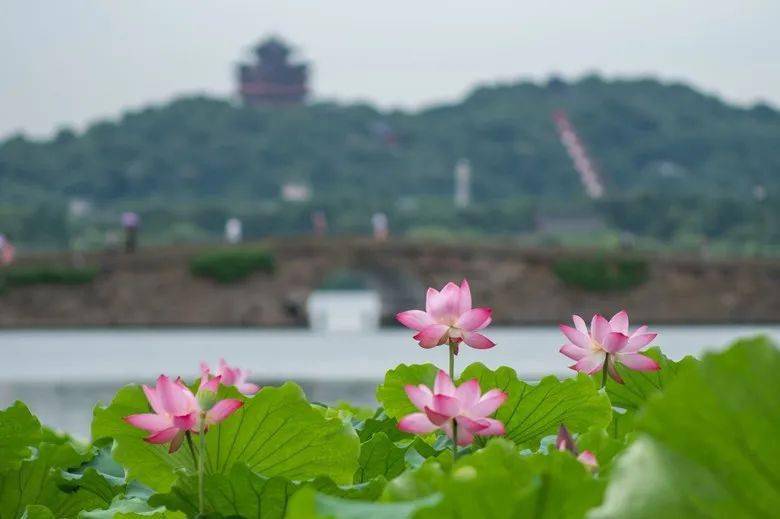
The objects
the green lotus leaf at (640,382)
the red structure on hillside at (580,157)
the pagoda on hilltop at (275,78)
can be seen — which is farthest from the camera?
the pagoda on hilltop at (275,78)

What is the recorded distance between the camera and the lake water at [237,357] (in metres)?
16.1

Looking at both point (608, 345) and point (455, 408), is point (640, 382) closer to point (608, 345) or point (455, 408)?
point (608, 345)

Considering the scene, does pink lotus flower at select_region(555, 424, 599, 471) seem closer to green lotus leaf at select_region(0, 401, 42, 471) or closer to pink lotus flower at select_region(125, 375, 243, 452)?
pink lotus flower at select_region(125, 375, 243, 452)

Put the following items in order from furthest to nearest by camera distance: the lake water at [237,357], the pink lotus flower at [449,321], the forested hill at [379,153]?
1. the forested hill at [379,153]
2. the lake water at [237,357]
3. the pink lotus flower at [449,321]

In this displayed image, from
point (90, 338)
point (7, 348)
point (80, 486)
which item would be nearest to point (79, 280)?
point (90, 338)

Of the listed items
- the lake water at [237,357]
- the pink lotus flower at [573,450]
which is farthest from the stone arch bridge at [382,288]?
the pink lotus flower at [573,450]

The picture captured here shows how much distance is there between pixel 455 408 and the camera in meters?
1.31

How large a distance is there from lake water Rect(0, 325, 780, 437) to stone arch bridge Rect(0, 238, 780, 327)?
146 cm

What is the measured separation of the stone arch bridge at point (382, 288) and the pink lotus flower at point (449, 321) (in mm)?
38679

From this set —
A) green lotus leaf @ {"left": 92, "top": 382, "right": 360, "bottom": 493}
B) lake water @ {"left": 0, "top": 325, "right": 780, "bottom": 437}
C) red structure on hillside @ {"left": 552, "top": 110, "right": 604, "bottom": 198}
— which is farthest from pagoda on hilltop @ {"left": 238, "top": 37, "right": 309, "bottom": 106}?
green lotus leaf @ {"left": 92, "top": 382, "right": 360, "bottom": 493}

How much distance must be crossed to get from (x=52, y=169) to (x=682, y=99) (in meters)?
45.3

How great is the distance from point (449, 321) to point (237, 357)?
2348 centimetres

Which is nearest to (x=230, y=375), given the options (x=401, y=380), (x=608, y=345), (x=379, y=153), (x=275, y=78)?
(x=401, y=380)

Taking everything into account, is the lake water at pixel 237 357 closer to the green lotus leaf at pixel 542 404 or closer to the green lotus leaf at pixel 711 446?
the green lotus leaf at pixel 542 404
